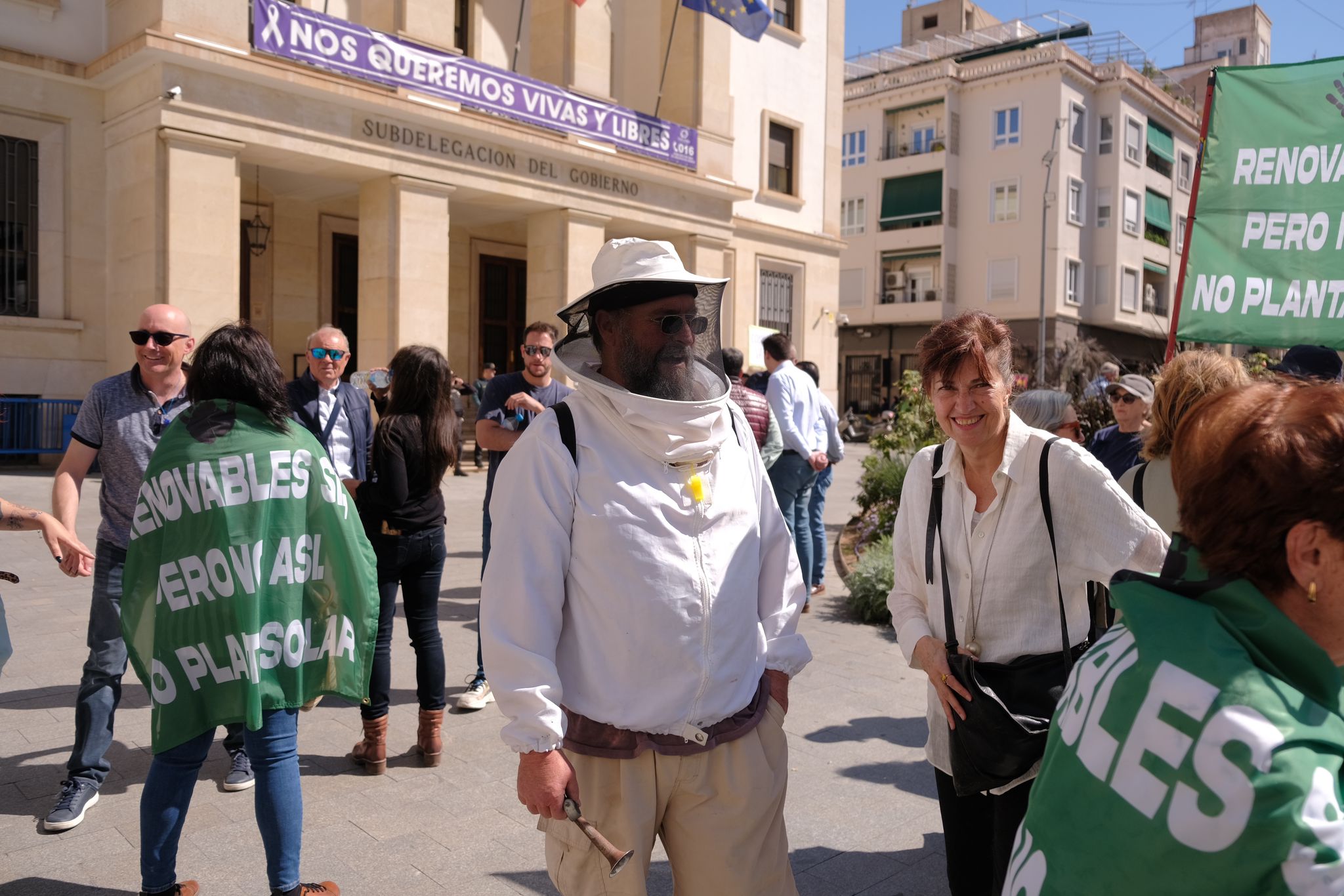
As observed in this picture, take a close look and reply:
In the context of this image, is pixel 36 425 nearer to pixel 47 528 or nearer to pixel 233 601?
pixel 47 528

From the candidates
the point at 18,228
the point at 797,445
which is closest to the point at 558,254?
the point at 18,228

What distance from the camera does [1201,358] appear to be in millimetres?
3230

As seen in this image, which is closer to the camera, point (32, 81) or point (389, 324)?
point (32, 81)

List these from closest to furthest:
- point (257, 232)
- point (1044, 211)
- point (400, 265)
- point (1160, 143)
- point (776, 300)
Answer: point (400, 265) < point (257, 232) < point (776, 300) < point (1044, 211) < point (1160, 143)

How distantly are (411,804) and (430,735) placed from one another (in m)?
0.41

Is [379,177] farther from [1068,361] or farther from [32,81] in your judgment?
[1068,361]

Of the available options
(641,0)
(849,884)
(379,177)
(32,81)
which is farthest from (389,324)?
(849,884)

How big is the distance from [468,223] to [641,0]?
6.18 m

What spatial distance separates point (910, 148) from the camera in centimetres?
4250

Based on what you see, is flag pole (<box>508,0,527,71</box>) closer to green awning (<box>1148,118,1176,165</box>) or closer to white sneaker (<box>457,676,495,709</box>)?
white sneaker (<box>457,676,495,709</box>)

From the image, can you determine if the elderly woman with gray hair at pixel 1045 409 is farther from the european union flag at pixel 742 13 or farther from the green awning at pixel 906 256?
the green awning at pixel 906 256

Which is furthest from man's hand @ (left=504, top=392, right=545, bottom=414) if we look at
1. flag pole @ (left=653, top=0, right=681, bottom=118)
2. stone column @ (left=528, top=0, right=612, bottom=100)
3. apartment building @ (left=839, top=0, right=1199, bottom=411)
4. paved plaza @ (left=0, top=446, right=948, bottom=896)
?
apartment building @ (left=839, top=0, right=1199, bottom=411)

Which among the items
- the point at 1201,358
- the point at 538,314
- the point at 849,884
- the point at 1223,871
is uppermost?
the point at 538,314

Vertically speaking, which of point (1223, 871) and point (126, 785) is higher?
point (1223, 871)
